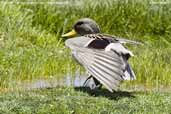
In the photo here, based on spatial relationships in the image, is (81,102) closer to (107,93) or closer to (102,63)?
(102,63)

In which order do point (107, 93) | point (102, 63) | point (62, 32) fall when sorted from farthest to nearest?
point (62, 32) → point (107, 93) → point (102, 63)

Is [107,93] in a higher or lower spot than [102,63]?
lower

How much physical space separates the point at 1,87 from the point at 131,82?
160cm

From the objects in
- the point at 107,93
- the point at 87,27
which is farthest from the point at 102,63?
the point at 87,27

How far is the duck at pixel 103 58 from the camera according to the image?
6719 mm

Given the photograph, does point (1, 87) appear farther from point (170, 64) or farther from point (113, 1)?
point (113, 1)

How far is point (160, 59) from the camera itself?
9.52 metres

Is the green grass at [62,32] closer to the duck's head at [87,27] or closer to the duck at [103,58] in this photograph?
the duck's head at [87,27]

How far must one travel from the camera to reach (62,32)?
12164 millimetres

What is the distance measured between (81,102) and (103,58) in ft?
2.02

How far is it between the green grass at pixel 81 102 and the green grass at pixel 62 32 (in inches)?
52.6

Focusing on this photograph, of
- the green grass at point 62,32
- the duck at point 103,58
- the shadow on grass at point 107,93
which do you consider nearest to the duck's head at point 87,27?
the duck at point 103,58

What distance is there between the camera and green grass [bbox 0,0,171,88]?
8.96m

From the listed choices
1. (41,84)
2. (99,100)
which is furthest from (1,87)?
(99,100)
